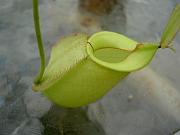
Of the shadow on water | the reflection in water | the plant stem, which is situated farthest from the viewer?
the reflection in water

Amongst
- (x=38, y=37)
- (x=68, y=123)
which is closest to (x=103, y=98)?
(x=68, y=123)

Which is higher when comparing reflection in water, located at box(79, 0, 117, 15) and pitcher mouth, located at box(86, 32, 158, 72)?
pitcher mouth, located at box(86, 32, 158, 72)

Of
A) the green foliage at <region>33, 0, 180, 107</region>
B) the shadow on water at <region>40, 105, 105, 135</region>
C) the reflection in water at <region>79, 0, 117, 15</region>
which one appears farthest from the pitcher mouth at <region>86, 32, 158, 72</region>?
the reflection in water at <region>79, 0, 117, 15</region>

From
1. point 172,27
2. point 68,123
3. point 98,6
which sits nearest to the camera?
point 172,27

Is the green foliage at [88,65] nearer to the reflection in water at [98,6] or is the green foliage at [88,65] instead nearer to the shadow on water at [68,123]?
the shadow on water at [68,123]

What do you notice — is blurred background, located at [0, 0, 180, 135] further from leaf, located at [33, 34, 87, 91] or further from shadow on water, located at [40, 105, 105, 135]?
leaf, located at [33, 34, 87, 91]

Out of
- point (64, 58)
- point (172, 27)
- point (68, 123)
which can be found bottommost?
point (68, 123)

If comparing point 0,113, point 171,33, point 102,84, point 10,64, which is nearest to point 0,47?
point 10,64

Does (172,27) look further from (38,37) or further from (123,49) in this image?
(38,37)

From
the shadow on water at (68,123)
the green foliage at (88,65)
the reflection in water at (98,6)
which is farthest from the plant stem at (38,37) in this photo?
the reflection in water at (98,6)
